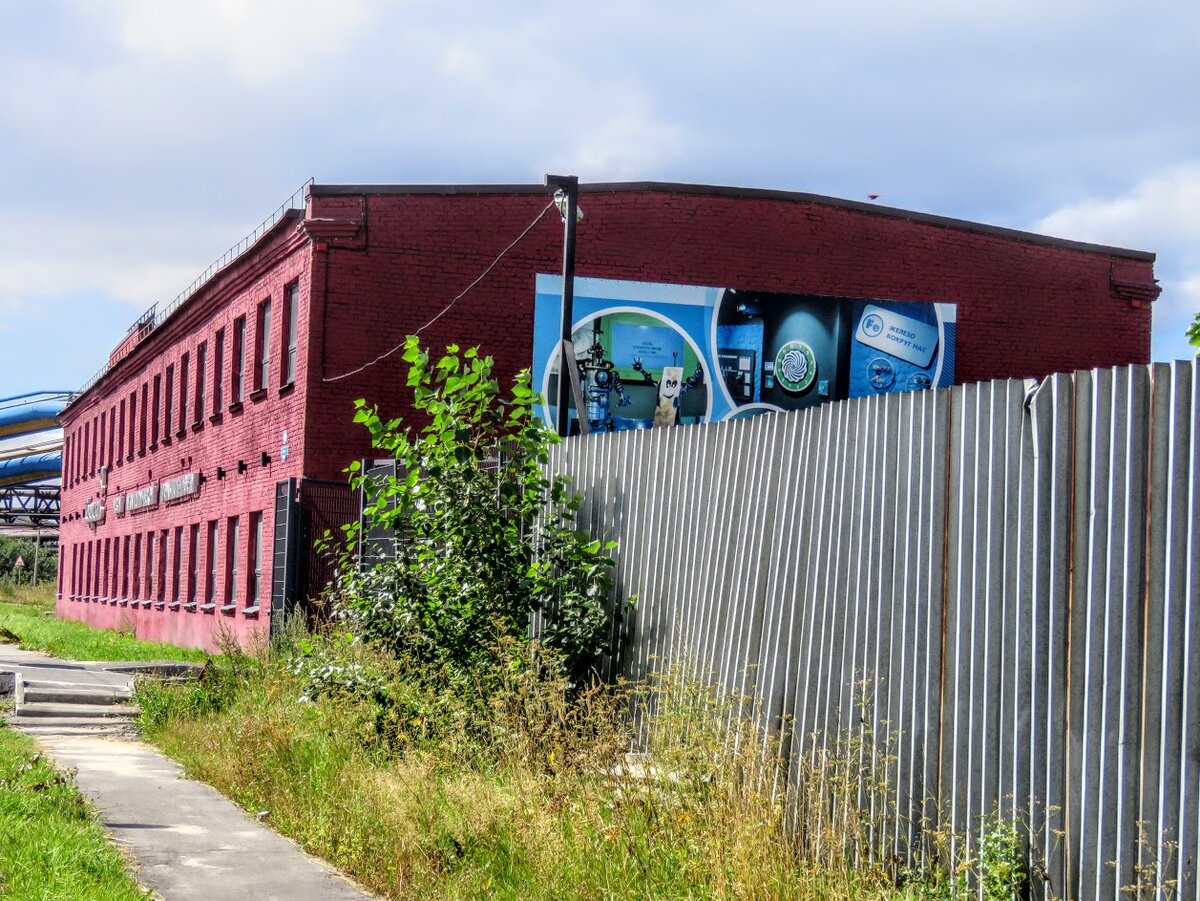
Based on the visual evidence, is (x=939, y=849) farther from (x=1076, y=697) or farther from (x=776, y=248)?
(x=776, y=248)

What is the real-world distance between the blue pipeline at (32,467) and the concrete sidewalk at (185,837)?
4696 cm

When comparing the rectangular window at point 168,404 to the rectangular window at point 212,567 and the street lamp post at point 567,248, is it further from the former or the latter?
the street lamp post at point 567,248

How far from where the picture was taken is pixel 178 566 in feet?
105

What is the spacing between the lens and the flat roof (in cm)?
2266

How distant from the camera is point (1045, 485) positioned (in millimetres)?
5812

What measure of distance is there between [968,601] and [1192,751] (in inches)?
49.9

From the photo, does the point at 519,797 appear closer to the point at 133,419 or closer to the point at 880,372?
the point at 880,372

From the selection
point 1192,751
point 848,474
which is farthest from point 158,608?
point 1192,751

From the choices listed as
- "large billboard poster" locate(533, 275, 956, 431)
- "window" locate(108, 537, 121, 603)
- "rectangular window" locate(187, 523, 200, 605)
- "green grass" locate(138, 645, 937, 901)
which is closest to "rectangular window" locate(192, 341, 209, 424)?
"rectangular window" locate(187, 523, 200, 605)

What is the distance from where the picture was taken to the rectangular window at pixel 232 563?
26.5m

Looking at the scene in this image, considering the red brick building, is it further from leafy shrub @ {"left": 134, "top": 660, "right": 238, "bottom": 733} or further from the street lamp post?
leafy shrub @ {"left": 134, "top": 660, "right": 238, "bottom": 733}

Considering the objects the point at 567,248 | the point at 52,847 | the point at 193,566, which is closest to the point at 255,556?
the point at 193,566

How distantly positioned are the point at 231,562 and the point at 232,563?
0.03 metres

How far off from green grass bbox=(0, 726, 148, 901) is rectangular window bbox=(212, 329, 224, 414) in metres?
18.3
